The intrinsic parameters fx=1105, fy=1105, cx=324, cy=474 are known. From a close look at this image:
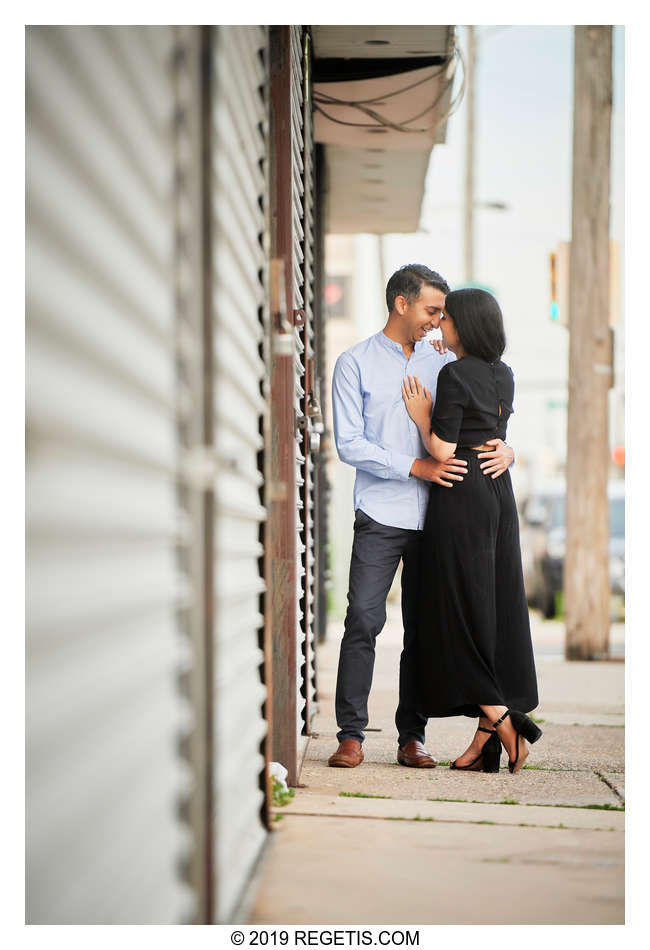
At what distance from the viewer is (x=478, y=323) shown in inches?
158

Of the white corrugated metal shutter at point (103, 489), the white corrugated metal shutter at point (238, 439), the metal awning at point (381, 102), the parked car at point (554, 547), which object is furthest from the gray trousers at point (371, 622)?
the parked car at point (554, 547)

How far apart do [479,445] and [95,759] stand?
2717 millimetres

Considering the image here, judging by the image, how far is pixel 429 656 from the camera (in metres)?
4.00

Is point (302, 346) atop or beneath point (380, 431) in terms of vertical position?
atop

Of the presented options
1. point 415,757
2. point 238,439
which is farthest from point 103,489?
point 415,757

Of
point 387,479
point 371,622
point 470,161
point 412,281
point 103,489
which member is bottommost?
point 371,622

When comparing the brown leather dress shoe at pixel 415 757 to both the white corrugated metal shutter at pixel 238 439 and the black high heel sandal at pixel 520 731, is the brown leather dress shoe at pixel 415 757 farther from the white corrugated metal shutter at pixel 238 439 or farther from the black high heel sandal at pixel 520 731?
the white corrugated metal shutter at pixel 238 439

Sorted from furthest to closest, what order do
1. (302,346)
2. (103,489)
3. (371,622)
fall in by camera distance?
(302,346) < (371,622) < (103,489)

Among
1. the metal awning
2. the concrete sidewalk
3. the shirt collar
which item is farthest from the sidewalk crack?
the metal awning

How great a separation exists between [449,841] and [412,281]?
2177 mm

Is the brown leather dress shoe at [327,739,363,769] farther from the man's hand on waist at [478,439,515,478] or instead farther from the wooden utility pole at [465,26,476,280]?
the wooden utility pole at [465,26,476,280]

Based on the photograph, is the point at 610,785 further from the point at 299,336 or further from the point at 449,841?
the point at 299,336
